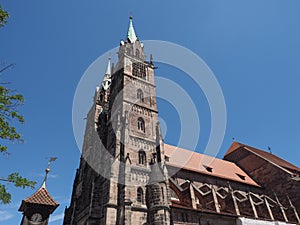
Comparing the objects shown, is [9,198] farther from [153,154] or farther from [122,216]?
[153,154]

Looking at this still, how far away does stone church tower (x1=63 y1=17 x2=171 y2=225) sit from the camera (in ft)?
58.5

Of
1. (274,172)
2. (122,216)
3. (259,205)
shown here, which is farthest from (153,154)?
(274,172)

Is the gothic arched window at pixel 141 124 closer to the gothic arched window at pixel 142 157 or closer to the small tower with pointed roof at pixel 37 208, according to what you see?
the gothic arched window at pixel 142 157

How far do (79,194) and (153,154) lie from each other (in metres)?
10.1

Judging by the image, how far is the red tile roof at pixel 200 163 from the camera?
89.8 ft

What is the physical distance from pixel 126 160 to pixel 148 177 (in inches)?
Answer: 104

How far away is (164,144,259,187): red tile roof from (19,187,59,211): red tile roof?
17314 millimetres

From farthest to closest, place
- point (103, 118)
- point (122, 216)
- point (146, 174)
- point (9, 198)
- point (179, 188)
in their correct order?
point (103, 118) < point (179, 188) < point (146, 174) < point (122, 216) < point (9, 198)

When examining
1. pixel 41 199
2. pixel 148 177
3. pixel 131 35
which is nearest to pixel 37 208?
pixel 41 199

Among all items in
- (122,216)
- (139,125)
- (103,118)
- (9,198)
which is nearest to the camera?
(9,198)

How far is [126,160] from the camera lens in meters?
19.6

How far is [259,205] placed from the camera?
26.2m

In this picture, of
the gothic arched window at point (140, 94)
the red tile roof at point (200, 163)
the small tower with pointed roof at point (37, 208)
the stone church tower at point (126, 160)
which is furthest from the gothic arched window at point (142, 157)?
the small tower with pointed roof at point (37, 208)

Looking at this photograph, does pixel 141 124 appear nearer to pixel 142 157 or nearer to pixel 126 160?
pixel 142 157
